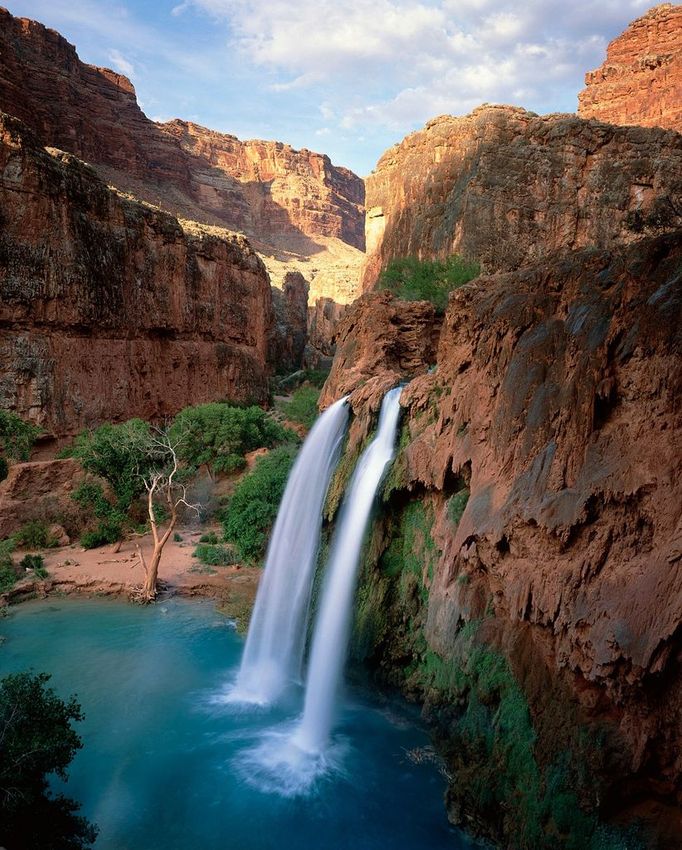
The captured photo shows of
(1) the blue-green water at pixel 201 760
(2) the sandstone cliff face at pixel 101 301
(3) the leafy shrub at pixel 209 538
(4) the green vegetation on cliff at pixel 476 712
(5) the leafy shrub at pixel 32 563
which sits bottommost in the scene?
(1) the blue-green water at pixel 201 760

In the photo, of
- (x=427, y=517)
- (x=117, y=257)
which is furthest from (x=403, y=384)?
(x=117, y=257)

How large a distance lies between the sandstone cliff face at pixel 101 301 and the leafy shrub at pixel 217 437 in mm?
6316

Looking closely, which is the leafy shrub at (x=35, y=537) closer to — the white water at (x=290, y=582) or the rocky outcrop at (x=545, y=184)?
the white water at (x=290, y=582)

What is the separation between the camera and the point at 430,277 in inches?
1063

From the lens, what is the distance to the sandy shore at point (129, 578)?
1783 cm

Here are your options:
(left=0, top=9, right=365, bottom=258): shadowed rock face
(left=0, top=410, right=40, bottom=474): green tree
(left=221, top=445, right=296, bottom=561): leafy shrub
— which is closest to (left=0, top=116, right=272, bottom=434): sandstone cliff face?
(left=0, top=410, right=40, bottom=474): green tree

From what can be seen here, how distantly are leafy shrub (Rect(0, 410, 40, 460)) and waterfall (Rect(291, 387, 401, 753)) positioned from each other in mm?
16003

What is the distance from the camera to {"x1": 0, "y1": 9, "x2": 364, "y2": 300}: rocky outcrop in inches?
2199

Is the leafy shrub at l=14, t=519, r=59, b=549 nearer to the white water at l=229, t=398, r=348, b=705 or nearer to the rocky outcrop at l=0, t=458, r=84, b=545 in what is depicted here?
the rocky outcrop at l=0, t=458, r=84, b=545

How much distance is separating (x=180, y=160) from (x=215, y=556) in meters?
74.7

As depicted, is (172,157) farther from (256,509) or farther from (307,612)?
(307,612)

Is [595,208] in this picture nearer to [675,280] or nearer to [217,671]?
[675,280]

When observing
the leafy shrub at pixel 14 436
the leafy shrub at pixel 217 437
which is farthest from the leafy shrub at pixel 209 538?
the leafy shrub at pixel 14 436

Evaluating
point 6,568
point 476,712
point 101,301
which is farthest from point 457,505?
point 101,301
